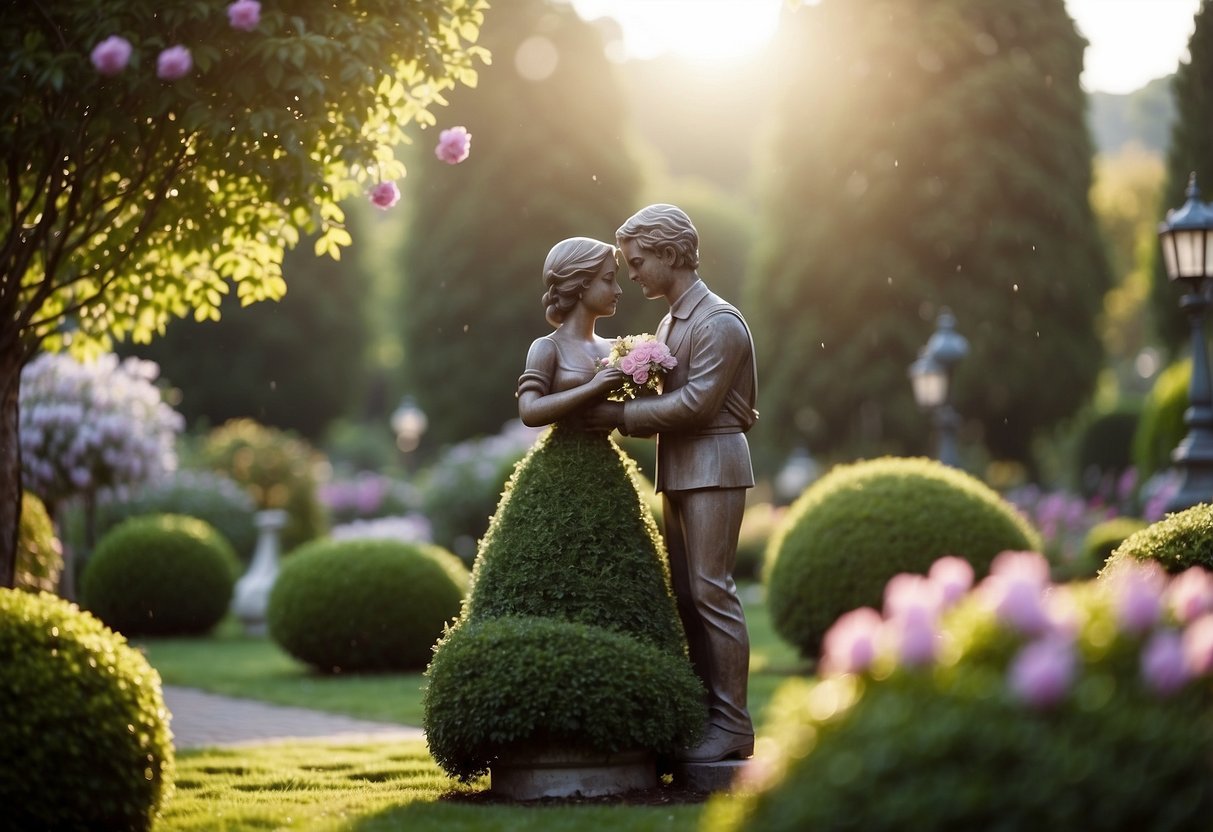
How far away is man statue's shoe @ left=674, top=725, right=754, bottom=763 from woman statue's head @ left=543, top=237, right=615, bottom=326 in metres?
2.08

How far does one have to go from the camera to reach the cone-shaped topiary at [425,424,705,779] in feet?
18.7

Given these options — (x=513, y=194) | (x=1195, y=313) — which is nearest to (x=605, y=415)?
(x=1195, y=313)

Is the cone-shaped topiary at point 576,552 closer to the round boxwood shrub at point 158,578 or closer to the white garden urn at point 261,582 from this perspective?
the round boxwood shrub at point 158,578

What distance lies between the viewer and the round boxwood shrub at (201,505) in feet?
69.7

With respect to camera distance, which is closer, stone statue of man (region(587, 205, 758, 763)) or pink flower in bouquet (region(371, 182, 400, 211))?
stone statue of man (region(587, 205, 758, 763))

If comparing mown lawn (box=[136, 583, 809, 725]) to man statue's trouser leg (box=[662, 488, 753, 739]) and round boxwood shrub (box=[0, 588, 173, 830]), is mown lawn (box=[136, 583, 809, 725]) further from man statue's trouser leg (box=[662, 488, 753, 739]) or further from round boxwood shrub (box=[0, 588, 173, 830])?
round boxwood shrub (box=[0, 588, 173, 830])

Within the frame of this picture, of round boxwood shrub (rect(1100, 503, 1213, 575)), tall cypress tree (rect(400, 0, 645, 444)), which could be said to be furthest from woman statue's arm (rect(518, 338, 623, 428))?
tall cypress tree (rect(400, 0, 645, 444))

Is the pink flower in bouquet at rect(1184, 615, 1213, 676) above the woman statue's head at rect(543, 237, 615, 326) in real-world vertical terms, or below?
below

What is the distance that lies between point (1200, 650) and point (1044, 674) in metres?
0.45

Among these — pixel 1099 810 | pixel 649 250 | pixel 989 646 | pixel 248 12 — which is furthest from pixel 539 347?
pixel 1099 810

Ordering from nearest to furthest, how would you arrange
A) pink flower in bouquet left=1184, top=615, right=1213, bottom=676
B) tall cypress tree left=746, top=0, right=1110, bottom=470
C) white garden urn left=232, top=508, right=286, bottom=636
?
pink flower in bouquet left=1184, top=615, right=1213, bottom=676 < white garden urn left=232, top=508, right=286, bottom=636 < tall cypress tree left=746, top=0, right=1110, bottom=470

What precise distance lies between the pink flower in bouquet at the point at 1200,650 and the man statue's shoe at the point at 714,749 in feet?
10.4

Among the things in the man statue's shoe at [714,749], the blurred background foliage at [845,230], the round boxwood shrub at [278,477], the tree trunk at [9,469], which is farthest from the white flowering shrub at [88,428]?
the man statue's shoe at [714,749]

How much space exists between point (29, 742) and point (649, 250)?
3.34m
